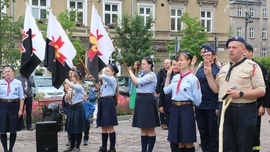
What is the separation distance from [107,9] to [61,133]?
22296 millimetres

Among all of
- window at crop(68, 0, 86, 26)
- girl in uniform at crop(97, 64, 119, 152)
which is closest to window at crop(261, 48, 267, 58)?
window at crop(68, 0, 86, 26)

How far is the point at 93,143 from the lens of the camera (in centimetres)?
1073

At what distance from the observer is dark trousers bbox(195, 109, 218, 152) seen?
7.84 meters

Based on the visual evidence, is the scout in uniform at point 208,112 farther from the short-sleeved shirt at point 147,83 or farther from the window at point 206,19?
the window at point 206,19

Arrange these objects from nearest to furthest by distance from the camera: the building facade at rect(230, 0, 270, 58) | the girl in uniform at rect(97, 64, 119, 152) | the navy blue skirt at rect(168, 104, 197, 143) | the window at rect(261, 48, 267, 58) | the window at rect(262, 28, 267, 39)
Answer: the navy blue skirt at rect(168, 104, 197, 143) < the girl in uniform at rect(97, 64, 119, 152) < the building facade at rect(230, 0, 270, 58) < the window at rect(261, 48, 267, 58) < the window at rect(262, 28, 267, 39)

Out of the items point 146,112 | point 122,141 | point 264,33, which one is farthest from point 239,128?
point 264,33

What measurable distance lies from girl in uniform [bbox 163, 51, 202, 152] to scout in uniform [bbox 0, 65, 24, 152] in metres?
3.71

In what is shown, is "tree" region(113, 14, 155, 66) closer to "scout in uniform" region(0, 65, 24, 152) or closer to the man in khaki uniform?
"scout in uniform" region(0, 65, 24, 152)

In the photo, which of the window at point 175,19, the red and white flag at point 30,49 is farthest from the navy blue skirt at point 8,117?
the window at point 175,19

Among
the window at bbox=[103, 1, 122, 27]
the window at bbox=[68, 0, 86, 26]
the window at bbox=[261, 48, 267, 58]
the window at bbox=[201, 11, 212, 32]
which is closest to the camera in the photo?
the window at bbox=[68, 0, 86, 26]

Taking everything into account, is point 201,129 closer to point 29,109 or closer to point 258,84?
point 258,84

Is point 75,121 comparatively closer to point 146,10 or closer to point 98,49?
point 98,49

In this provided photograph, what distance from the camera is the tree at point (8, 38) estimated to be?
58.3 ft

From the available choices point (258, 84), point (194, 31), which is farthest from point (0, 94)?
point (194, 31)
